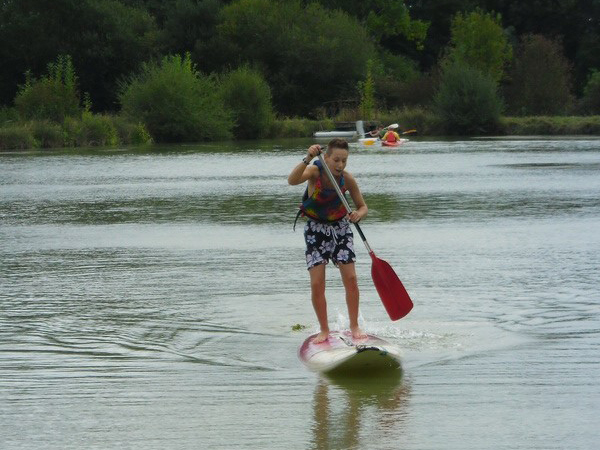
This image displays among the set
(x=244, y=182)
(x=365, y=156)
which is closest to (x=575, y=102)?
(x=365, y=156)

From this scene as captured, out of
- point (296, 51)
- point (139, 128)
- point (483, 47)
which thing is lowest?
point (139, 128)

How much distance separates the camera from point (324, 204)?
8.27 meters

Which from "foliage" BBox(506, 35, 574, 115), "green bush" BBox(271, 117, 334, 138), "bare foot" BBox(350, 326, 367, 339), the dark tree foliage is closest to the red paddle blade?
"bare foot" BBox(350, 326, 367, 339)

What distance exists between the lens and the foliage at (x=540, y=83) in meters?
70.6

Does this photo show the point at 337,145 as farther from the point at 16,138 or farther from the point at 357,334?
the point at 16,138

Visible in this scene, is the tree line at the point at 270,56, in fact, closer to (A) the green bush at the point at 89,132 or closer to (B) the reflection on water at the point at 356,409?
(A) the green bush at the point at 89,132

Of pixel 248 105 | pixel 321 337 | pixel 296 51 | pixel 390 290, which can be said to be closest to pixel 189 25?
pixel 296 51

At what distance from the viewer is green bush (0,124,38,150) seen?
50.9m

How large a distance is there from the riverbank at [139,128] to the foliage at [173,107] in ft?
2.38

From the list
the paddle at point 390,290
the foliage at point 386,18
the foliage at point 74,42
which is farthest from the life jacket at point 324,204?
the foliage at point 386,18

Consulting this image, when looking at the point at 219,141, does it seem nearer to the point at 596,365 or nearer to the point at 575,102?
the point at 575,102

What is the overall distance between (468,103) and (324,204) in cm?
5422

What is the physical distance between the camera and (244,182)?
26.9 metres

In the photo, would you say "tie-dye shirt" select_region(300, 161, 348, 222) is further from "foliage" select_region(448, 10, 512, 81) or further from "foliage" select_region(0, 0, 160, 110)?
"foliage" select_region(448, 10, 512, 81)
